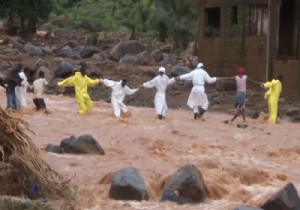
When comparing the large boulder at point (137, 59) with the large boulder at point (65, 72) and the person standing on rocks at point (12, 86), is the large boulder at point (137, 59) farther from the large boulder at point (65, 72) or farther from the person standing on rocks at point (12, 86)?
the person standing on rocks at point (12, 86)

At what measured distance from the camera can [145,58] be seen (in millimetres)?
41812

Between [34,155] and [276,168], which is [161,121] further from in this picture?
[34,155]

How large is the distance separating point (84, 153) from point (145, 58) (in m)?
27.9

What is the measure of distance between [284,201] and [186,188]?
1441 mm

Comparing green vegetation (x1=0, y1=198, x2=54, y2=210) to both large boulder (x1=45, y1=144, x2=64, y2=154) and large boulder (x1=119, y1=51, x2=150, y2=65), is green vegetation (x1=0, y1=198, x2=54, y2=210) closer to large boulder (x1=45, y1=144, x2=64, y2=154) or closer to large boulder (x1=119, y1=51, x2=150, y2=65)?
large boulder (x1=45, y1=144, x2=64, y2=154)

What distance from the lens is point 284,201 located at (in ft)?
34.9

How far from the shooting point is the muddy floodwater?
11.9 meters

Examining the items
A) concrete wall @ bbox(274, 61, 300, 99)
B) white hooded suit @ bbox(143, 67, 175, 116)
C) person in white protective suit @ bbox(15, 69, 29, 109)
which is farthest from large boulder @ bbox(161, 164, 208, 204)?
concrete wall @ bbox(274, 61, 300, 99)

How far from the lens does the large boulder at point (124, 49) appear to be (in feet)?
141

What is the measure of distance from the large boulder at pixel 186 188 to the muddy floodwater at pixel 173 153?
137mm

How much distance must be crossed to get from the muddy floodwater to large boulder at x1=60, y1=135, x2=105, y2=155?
0.19 meters

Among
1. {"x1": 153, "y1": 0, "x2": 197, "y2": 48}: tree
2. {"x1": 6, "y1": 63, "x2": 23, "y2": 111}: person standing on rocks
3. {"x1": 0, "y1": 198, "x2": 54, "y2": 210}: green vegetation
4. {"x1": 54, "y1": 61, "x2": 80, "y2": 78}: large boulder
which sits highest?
{"x1": 153, "y1": 0, "x2": 197, "y2": 48}: tree

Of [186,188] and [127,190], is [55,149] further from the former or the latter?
[186,188]

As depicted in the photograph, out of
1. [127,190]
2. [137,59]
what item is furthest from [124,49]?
[127,190]
